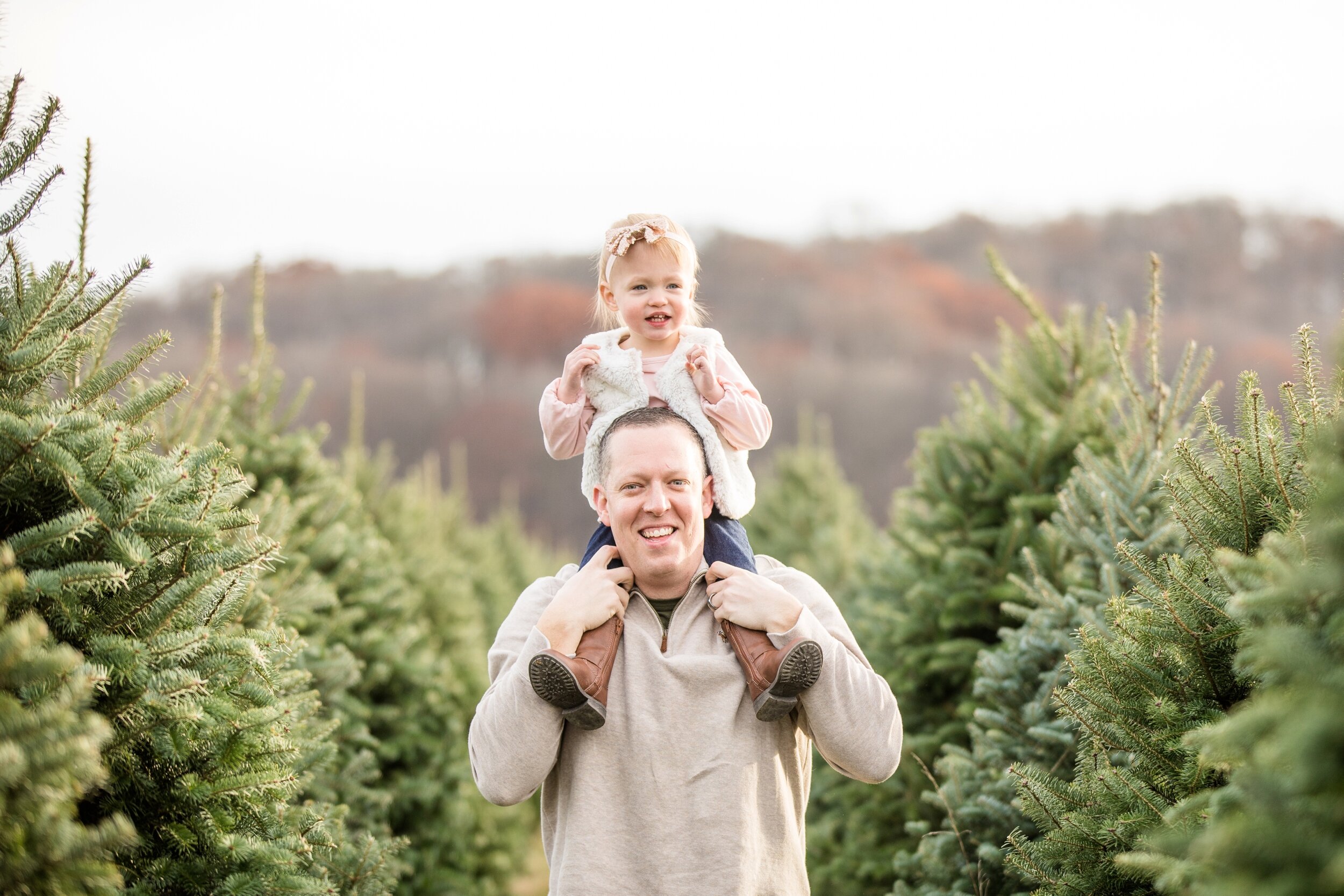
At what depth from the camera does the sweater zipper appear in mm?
3209

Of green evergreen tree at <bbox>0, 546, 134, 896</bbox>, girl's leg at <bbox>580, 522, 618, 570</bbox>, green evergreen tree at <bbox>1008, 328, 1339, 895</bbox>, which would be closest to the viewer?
green evergreen tree at <bbox>0, 546, 134, 896</bbox>

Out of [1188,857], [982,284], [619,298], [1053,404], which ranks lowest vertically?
[1188,857]

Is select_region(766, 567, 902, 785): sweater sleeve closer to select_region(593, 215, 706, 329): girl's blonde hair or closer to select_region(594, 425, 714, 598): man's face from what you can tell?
select_region(594, 425, 714, 598): man's face

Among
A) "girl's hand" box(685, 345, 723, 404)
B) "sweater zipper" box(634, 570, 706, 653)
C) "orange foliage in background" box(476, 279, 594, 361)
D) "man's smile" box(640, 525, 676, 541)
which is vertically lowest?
"sweater zipper" box(634, 570, 706, 653)

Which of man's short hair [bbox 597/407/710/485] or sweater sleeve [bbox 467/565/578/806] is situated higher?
man's short hair [bbox 597/407/710/485]

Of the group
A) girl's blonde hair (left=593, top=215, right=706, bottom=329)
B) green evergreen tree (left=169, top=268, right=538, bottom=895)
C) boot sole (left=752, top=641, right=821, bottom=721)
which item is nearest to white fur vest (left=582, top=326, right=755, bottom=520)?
girl's blonde hair (left=593, top=215, right=706, bottom=329)

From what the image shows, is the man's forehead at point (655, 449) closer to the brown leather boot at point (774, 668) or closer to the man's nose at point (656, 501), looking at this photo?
the man's nose at point (656, 501)

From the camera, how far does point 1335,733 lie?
1504 millimetres

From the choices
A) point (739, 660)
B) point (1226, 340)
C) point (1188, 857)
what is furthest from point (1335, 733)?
point (1226, 340)

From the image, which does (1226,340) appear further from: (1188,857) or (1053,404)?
(1188,857)

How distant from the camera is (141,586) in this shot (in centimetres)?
271

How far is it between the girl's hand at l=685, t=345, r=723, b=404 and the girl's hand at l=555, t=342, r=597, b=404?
348mm

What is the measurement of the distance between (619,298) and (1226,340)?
4869 centimetres

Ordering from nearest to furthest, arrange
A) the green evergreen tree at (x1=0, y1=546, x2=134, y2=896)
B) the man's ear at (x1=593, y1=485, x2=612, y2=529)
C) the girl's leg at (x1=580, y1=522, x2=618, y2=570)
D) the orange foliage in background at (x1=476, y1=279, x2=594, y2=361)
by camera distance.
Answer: the green evergreen tree at (x1=0, y1=546, x2=134, y2=896) → the man's ear at (x1=593, y1=485, x2=612, y2=529) → the girl's leg at (x1=580, y1=522, x2=618, y2=570) → the orange foliage in background at (x1=476, y1=279, x2=594, y2=361)
